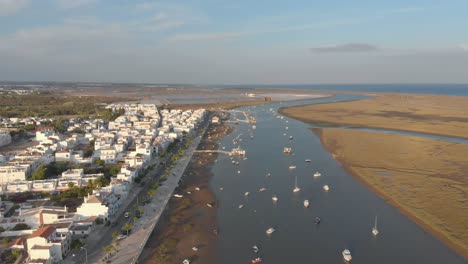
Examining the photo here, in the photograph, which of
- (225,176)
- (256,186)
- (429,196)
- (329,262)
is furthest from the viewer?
(225,176)

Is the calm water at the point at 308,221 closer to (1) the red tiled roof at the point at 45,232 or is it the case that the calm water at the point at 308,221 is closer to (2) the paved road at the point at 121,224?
(2) the paved road at the point at 121,224

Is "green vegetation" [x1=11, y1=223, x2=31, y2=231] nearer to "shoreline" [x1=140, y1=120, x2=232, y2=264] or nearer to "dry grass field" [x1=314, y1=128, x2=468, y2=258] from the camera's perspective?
"shoreline" [x1=140, y1=120, x2=232, y2=264]

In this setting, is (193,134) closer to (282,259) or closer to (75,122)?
(75,122)

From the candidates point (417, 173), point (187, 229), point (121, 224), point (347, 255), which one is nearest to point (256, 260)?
point (347, 255)

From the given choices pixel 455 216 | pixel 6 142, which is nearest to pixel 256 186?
pixel 455 216

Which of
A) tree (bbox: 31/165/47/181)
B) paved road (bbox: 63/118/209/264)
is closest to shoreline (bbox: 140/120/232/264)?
paved road (bbox: 63/118/209/264)

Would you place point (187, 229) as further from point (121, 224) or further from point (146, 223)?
point (121, 224)

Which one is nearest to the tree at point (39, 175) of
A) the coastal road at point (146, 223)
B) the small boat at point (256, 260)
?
the coastal road at point (146, 223)
